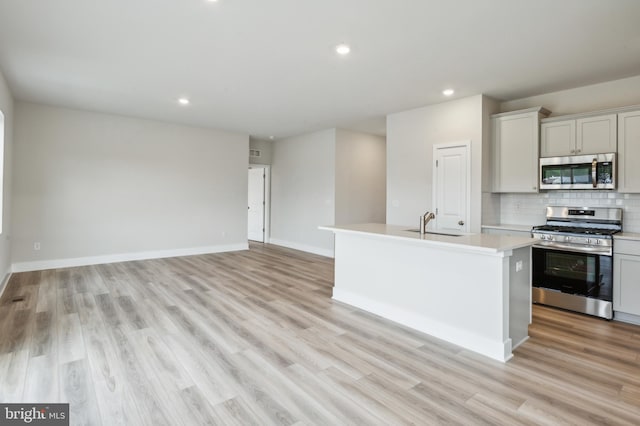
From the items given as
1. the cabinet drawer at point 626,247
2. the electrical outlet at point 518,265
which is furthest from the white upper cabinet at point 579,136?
the electrical outlet at point 518,265

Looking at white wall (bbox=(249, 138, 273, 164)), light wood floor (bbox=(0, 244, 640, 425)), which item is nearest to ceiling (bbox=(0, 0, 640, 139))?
light wood floor (bbox=(0, 244, 640, 425))

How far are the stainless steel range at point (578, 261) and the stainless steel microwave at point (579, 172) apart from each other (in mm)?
427

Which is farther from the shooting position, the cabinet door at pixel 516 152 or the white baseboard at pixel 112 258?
the white baseboard at pixel 112 258

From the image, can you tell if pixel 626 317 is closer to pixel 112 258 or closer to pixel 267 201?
pixel 267 201

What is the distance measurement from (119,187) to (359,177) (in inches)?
191

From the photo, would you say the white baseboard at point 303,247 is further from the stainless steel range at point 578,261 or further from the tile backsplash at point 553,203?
the stainless steel range at point 578,261

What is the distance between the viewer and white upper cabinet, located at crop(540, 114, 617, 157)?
392 centimetres

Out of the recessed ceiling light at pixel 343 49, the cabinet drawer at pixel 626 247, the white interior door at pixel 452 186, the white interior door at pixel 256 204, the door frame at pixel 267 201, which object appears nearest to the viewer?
the recessed ceiling light at pixel 343 49

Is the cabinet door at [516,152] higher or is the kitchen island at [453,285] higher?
the cabinet door at [516,152]

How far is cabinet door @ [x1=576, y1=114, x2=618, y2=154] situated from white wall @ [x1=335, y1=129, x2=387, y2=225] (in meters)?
4.17

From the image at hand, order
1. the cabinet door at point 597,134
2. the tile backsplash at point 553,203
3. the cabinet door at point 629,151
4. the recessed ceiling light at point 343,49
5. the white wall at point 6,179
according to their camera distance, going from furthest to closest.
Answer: the white wall at point 6,179 < the tile backsplash at point 553,203 < the cabinet door at point 597,134 < the cabinet door at point 629,151 < the recessed ceiling light at point 343,49

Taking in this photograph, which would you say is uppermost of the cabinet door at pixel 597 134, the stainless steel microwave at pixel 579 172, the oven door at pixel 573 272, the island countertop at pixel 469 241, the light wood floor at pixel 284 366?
the cabinet door at pixel 597 134

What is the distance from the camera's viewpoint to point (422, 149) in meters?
5.41

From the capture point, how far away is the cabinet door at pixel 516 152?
445cm
